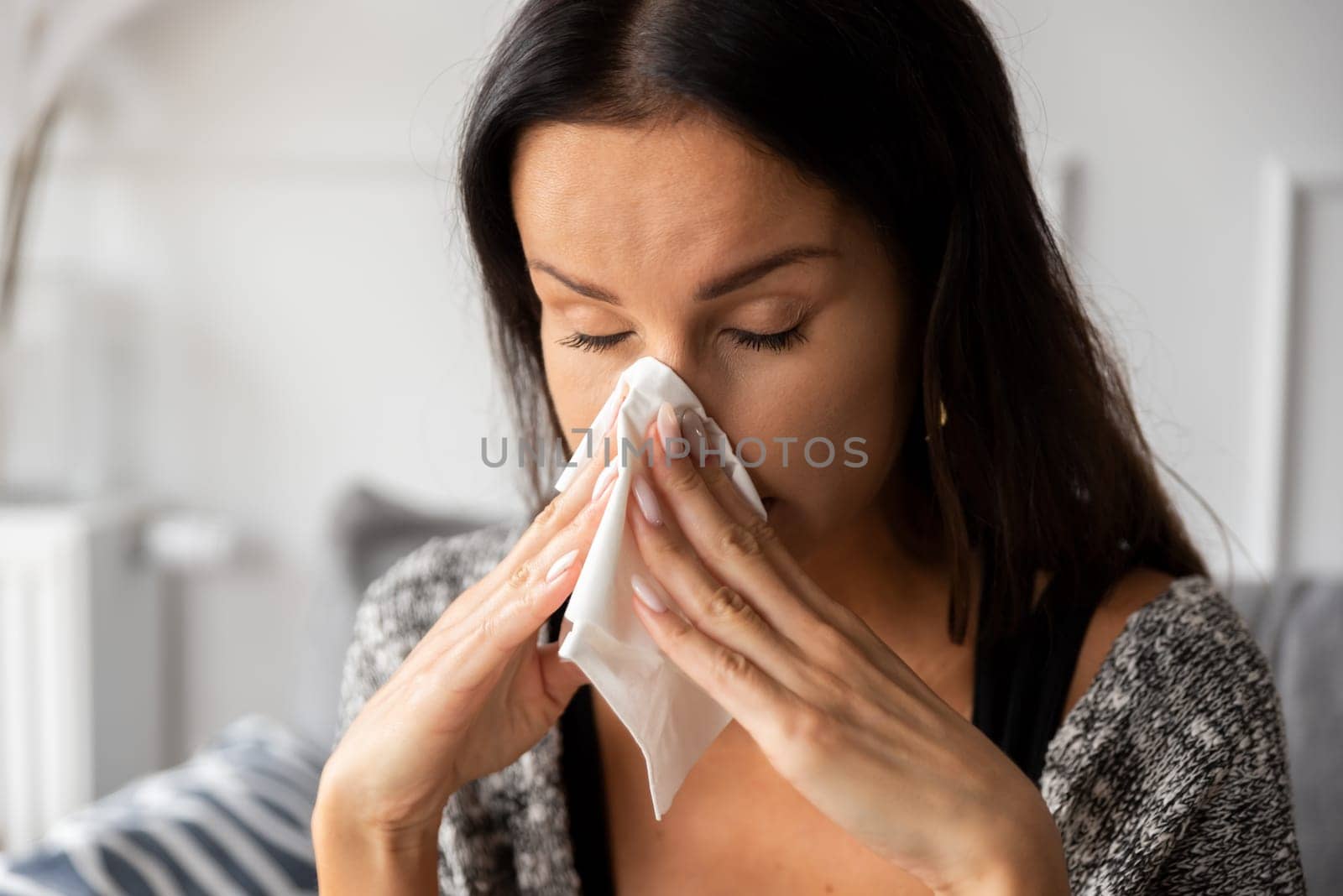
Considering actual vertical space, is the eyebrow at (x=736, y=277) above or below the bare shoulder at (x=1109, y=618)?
above

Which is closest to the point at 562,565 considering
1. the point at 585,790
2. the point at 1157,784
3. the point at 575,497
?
the point at 575,497

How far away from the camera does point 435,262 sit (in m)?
2.08

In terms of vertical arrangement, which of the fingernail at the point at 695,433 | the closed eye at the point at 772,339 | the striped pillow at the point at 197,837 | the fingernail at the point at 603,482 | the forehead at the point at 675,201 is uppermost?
the forehead at the point at 675,201

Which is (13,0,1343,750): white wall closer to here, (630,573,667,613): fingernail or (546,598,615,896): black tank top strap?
(546,598,615,896): black tank top strap

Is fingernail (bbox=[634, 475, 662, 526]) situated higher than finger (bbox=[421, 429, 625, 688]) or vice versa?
fingernail (bbox=[634, 475, 662, 526])

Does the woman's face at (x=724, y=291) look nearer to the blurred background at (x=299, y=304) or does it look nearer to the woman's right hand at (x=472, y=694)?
the woman's right hand at (x=472, y=694)

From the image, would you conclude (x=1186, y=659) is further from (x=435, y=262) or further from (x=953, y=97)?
(x=435, y=262)

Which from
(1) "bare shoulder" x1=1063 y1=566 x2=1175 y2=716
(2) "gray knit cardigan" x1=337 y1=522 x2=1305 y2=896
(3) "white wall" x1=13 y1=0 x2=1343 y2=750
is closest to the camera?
(2) "gray knit cardigan" x1=337 y1=522 x2=1305 y2=896

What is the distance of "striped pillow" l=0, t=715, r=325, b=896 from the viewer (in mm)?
1117

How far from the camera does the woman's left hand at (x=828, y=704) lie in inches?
29.0

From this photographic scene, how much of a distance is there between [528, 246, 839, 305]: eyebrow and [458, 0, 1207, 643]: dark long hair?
0.17 ft

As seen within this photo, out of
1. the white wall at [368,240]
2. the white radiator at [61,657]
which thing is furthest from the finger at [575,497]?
the white radiator at [61,657]

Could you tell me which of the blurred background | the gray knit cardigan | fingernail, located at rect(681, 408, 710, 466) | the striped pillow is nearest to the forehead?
fingernail, located at rect(681, 408, 710, 466)

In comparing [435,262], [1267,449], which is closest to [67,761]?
[435,262]
